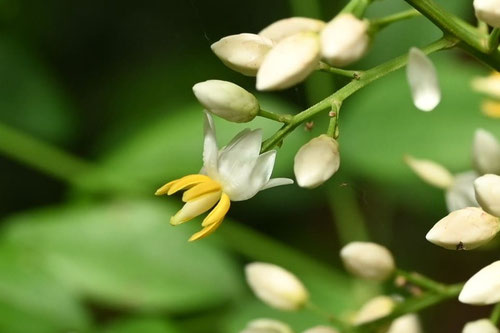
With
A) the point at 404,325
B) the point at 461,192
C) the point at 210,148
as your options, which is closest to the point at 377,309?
the point at 404,325

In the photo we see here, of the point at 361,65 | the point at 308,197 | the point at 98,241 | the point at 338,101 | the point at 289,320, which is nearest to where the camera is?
the point at 338,101

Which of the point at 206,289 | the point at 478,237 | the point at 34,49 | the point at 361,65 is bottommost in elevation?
the point at 478,237

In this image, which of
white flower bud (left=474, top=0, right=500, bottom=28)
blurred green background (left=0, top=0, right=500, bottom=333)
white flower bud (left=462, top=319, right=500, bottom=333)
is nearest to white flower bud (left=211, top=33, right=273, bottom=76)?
white flower bud (left=474, top=0, right=500, bottom=28)

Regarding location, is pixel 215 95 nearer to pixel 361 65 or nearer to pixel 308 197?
pixel 361 65

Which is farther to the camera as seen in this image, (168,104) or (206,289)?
(168,104)

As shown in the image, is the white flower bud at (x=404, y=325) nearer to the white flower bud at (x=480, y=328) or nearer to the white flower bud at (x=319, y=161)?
the white flower bud at (x=480, y=328)

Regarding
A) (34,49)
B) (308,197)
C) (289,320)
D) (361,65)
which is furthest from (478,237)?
(34,49)
